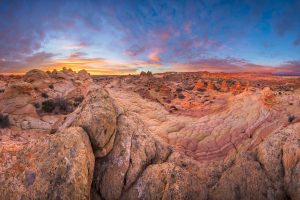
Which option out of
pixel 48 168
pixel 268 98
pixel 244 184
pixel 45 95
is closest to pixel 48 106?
pixel 45 95

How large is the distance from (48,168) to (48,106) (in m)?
21.7

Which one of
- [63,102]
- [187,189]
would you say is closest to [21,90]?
[63,102]

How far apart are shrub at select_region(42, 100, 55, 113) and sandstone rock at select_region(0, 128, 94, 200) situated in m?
19.2

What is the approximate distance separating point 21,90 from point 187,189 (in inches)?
925

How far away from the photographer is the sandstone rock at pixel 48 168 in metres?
7.75

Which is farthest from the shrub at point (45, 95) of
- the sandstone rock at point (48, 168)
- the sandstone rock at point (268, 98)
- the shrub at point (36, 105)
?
the sandstone rock at point (268, 98)

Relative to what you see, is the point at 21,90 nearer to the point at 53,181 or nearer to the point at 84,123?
the point at 84,123

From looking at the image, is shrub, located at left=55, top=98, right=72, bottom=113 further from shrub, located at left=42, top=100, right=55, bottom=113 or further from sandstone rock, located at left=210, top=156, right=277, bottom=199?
sandstone rock, located at left=210, top=156, right=277, bottom=199

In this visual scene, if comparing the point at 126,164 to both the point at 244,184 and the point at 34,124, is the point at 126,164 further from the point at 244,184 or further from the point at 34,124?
the point at 34,124

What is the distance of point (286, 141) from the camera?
35.9 ft

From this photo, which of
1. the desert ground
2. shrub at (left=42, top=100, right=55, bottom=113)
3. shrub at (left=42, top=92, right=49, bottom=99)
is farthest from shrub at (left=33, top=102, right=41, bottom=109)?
the desert ground

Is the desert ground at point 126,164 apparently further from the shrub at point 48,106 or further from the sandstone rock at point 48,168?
the shrub at point 48,106

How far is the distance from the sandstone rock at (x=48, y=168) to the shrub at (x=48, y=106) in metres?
19.2

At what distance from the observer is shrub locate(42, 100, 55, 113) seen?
27.5 m
